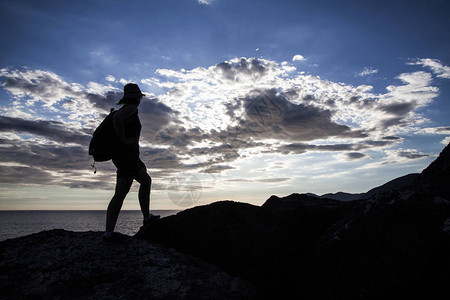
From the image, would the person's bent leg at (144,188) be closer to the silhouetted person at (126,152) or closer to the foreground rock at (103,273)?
the silhouetted person at (126,152)

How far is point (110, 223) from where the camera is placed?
4195 mm

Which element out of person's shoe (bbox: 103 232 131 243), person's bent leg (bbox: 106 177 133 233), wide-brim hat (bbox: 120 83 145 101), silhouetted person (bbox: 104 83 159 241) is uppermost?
wide-brim hat (bbox: 120 83 145 101)

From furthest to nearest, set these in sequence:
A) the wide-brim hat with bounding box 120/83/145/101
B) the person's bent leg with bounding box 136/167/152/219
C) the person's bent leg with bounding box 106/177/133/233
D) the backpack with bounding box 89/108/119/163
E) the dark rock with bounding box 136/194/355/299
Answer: the person's bent leg with bounding box 136/167/152/219 < the wide-brim hat with bounding box 120/83/145/101 < the backpack with bounding box 89/108/119/163 < the person's bent leg with bounding box 106/177/133/233 < the dark rock with bounding box 136/194/355/299

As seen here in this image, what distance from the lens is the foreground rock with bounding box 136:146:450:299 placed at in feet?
8.62

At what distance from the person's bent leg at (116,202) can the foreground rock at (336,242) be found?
892 mm

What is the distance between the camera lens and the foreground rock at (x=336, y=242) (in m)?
2.63

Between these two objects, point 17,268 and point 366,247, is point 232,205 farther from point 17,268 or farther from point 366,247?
point 17,268

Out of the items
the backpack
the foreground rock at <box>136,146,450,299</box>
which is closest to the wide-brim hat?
the backpack

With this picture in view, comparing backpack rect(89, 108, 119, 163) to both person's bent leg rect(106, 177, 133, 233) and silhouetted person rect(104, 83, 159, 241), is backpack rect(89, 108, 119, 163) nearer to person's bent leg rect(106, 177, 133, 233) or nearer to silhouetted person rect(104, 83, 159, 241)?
silhouetted person rect(104, 83, 159, 241)

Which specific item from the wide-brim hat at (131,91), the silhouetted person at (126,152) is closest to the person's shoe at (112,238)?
the silhouetted person at (126,152)

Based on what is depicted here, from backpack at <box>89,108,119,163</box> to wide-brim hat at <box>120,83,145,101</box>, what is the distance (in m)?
0.52

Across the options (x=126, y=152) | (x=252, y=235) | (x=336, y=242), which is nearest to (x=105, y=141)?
(x=126, y=152)

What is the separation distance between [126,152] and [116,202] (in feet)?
2.80

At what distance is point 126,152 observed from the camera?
4375mm
